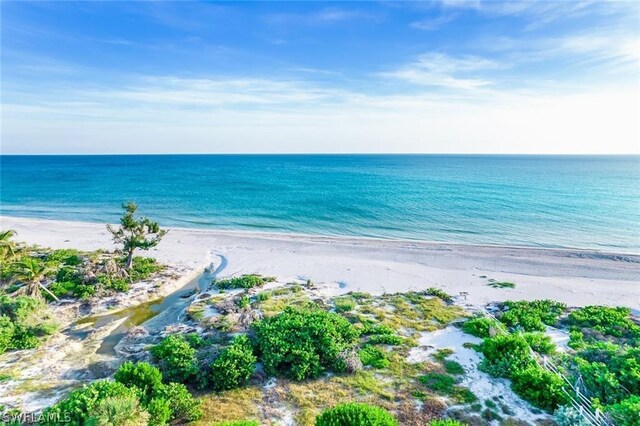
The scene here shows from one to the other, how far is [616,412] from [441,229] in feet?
121

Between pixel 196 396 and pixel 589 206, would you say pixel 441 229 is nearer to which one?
pixel 589 206

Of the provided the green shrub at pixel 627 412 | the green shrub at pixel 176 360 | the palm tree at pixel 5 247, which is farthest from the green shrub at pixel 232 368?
the palm tree at pixel 5 247

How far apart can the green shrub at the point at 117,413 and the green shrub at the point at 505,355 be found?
12242 mm

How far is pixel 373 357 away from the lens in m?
14.3

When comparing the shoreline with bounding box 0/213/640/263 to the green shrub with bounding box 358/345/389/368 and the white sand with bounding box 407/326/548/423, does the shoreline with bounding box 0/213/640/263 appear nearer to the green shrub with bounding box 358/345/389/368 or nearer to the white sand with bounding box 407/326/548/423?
the white sand with bounding box 407/326/548/423

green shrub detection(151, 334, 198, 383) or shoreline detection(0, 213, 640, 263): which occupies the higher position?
green shrub detection(151, 334, 198, 383)

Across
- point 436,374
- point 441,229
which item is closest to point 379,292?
point 436,374

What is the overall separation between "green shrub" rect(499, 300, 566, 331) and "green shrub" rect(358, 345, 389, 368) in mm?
7966

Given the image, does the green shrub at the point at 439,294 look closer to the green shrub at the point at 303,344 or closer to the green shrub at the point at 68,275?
the green shrub at the point at 303,344

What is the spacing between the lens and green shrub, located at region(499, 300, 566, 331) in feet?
57.2

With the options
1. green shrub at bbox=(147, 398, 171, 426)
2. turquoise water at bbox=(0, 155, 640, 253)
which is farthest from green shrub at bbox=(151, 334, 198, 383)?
turquoise water at bbox=(0, 155, 640, 253)

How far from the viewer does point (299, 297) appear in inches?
849

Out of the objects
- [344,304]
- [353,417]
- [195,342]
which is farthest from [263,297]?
[353,417]

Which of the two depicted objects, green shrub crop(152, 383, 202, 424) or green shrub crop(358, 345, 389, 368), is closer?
green shrub crop(152, 383, 202, 424)
